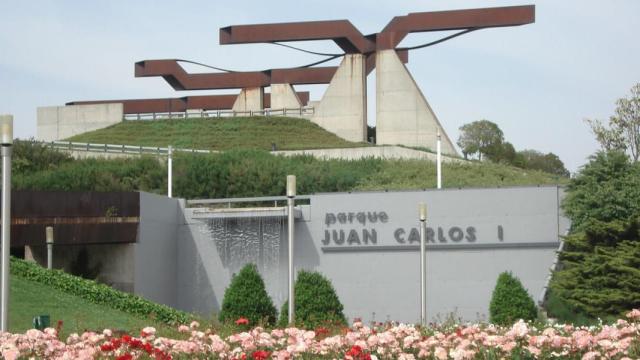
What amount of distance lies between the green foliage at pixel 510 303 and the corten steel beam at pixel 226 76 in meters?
45.2

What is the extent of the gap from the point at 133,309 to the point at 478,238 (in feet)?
34.7

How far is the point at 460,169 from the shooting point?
4988cm

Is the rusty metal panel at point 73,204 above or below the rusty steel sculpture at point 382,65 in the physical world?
below

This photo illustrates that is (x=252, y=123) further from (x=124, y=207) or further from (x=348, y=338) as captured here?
(x=348, y=338)

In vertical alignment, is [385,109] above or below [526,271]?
above

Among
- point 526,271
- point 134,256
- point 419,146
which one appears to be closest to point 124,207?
point 134,256

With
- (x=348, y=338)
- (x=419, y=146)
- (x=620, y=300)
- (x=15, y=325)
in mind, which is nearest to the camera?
(x=348, y=338)

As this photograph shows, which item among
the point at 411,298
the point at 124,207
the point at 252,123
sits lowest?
the point at 411,298

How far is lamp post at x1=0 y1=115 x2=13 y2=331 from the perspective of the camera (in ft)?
48.7

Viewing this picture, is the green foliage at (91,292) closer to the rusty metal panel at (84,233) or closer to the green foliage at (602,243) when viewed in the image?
the rusty metal panel at (84,233)

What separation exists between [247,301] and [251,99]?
4652 cm

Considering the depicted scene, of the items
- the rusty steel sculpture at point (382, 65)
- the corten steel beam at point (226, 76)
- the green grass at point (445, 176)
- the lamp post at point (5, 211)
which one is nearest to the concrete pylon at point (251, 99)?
the corten steel beam at point (226, 76)

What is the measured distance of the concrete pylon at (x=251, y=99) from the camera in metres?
70.8

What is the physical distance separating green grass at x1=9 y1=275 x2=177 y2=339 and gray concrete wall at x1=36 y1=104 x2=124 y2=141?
1654 inches
